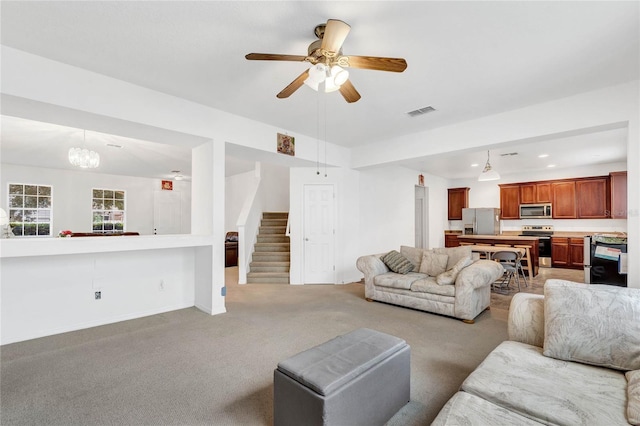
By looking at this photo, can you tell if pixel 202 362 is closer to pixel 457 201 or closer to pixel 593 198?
pixel 457 201

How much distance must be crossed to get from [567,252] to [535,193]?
1.71 m

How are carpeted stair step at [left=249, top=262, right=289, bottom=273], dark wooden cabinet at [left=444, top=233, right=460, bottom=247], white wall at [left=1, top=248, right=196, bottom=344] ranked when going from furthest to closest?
1. dark wooden cabinet at [left=444, top=233, right=460, bottom=247]
2. carpeted stair step at [left=249, top=262, right=289, bottom=273]
3. white wall at [left=1, top=248, right=196, bottom=344]

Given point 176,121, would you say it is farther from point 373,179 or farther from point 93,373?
point 373,179

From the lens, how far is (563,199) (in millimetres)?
7805

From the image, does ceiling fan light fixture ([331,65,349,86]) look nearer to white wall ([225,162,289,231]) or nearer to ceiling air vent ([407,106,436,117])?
ceiling air vent ([407,106,436,117])

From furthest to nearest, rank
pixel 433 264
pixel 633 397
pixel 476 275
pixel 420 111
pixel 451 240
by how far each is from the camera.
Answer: pixel 451 240 < pixel 433 264 < pixel 420 111 < pixel 476 275 < pixel 633 397

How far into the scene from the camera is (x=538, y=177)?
8305mm

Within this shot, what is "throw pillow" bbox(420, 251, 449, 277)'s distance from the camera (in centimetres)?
442

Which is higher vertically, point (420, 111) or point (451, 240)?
point (420, 111)

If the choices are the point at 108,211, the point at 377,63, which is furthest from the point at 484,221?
the point at 108,211

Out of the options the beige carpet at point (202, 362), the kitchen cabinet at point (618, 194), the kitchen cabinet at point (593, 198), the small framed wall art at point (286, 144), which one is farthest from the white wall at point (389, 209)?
the kitchen cabinet at point (618, 194)

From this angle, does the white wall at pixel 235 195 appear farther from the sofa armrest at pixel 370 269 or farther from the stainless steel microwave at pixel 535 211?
the stainless steel microwave at pixel 535 211

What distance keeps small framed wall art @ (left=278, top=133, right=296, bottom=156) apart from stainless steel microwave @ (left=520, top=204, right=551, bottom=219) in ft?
23.1

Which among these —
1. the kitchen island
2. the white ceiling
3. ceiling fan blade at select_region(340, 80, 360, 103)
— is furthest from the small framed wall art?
the kitchen island
